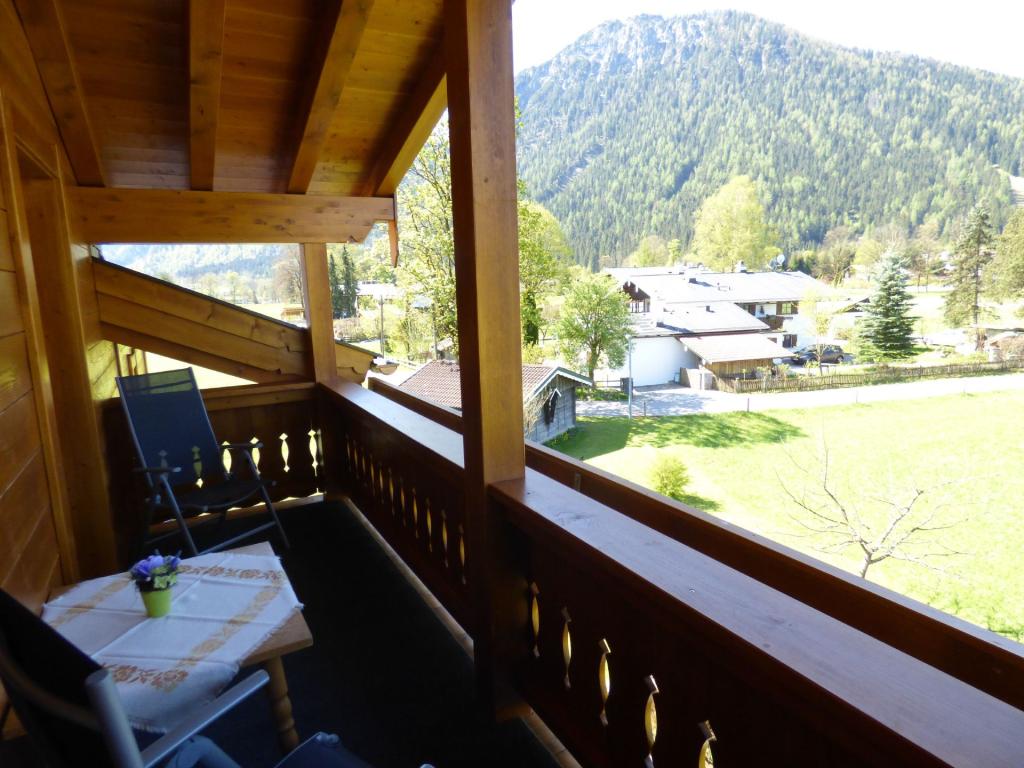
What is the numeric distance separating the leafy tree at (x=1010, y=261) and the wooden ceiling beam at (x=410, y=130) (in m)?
2.59

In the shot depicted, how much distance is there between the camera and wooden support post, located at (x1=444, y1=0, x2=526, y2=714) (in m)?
1.54

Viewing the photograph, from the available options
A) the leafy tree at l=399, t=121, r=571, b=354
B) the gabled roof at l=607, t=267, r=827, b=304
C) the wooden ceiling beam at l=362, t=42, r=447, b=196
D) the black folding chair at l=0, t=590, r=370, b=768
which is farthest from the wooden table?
the leafy tree at l=399, t=121, r=571, b=354

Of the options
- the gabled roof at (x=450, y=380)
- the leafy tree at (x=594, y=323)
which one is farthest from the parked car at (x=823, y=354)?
the leafy tree at (x=594, y=323)

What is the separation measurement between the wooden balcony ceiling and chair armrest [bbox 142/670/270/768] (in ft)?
6.74

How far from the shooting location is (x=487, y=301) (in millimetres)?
1640

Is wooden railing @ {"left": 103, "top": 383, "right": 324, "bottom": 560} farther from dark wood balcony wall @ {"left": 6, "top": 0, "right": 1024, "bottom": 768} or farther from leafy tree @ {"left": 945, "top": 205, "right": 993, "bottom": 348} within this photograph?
leafy tree @ {"left": 945, "top": 205, "right": 993, "bottom": 348}

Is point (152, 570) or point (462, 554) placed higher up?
point (152, 570)

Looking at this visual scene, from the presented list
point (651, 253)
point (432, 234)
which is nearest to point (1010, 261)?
point (651, 253)

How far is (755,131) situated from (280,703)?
6956 millimetres

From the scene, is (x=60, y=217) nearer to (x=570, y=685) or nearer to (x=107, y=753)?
(x=107, y=753)

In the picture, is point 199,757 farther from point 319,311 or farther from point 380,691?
point 319,311

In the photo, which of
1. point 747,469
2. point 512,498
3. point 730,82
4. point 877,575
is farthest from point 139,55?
point 730,82

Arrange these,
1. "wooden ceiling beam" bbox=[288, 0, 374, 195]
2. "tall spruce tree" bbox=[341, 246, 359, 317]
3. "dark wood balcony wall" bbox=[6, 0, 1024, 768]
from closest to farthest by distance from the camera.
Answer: "dark wood balcony wall" bbox=[6, 0, 1024, 768]
"wooden ceiling beam" bbox=[288, 0, 374, 195]
"tall spruce tree" bbox=[341, 246, 359, 317]

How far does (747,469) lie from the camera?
21.5 feet
